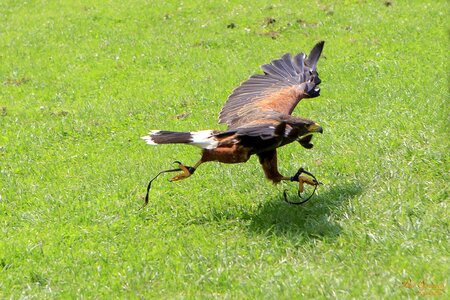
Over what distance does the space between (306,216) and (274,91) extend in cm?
219

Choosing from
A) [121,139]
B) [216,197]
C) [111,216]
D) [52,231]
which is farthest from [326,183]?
[121,139]

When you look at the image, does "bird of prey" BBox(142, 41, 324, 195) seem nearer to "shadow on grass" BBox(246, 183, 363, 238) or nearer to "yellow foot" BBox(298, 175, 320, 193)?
"yellow foot" BBox(298, 175, 320, 193)

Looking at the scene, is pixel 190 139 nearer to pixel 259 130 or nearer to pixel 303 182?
pixel 259 130

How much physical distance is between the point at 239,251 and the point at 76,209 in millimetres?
2414

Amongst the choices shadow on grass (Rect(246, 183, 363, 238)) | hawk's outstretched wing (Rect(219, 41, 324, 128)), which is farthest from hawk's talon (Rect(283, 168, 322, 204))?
hawk's outstretched wing (Rect(219, 41, 324, 128))

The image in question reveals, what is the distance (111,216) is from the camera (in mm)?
8602

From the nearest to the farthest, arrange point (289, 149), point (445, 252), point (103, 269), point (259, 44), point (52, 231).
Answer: point (445, 252)
point (103, 269)
point (52, 231)
point (289, 149)
point (259, 44)

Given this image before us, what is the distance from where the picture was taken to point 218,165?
32.2 ft

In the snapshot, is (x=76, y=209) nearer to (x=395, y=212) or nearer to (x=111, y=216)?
(x=111, y=216)

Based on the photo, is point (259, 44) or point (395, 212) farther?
point (259, 44)

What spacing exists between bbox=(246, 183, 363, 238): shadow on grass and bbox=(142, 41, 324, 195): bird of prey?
9.7 inches

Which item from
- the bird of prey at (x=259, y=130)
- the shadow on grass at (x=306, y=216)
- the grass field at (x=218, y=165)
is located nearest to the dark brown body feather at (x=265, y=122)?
the bird of prey at (x=259, y=130)

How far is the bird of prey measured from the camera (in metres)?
7.87

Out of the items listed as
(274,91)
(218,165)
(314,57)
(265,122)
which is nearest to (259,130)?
(265,122)
